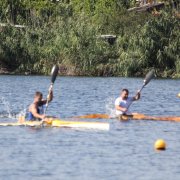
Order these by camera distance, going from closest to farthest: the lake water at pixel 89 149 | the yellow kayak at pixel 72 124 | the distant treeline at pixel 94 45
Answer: the lake water at pixel 89 149, the yellow kayak at pixel 72 124, the distant treeline at pixel 94 45

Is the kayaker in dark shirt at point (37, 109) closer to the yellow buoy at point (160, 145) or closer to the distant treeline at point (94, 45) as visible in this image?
the yellow buoy at point (160, 145)

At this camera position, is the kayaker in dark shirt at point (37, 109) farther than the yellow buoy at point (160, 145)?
Yes

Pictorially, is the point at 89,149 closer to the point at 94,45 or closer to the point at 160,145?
the point at 160,145

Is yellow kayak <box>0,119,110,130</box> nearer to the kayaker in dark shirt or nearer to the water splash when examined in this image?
the kayaker in dark shirt

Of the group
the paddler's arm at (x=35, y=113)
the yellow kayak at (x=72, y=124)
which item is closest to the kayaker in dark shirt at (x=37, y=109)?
the paddler's arm at (x=35, y=113)

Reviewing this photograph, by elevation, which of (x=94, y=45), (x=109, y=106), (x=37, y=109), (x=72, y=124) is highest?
(x=37, y=109)

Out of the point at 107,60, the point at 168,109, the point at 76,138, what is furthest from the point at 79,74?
the point at 76,138

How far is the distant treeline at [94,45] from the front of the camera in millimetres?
69125

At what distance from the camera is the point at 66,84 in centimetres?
6041

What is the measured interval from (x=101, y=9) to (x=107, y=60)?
14095 millimetres

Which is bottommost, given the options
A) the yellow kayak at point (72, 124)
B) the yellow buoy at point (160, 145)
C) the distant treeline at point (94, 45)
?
the distant treeline at point (94, 45)

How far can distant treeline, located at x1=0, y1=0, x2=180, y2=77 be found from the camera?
69125 millimetres

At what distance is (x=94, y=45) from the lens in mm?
71500

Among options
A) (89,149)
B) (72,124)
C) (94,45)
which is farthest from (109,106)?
(94,45)
